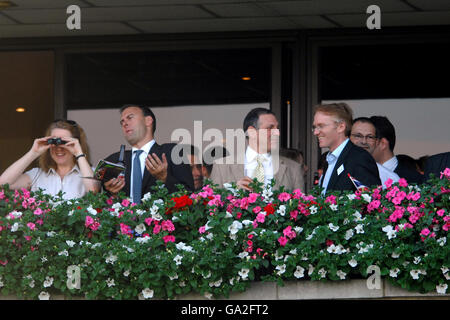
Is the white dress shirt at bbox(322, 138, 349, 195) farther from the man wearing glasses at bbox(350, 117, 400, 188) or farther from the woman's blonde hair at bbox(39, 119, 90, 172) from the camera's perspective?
the woman's blonde hair at bbox(39, 119, 90, 172)

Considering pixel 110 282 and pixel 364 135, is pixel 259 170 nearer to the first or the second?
pixel 364 135

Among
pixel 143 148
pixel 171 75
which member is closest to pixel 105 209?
pixel 143 148

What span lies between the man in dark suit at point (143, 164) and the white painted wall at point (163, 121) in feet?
6.47

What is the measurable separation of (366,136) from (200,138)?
229 centimetres

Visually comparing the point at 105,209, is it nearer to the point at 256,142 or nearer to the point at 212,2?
the point at 256,142

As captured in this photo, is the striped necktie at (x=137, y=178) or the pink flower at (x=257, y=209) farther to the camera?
the striped necktie at (x=137, y=178)

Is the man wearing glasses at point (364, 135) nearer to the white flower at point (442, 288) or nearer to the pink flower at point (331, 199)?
the pink flower at point (331, 199)

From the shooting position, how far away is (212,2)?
29.4ft

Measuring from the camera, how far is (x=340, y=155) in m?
6.82

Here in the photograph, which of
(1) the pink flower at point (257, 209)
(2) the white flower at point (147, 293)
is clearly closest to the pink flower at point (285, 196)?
(1) the pink flower at point (257, 209)

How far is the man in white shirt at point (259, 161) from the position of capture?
7.18 m

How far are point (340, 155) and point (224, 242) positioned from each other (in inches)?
43.4

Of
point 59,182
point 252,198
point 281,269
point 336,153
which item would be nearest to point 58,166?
point 59,182

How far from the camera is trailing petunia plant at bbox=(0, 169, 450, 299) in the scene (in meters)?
6.17
